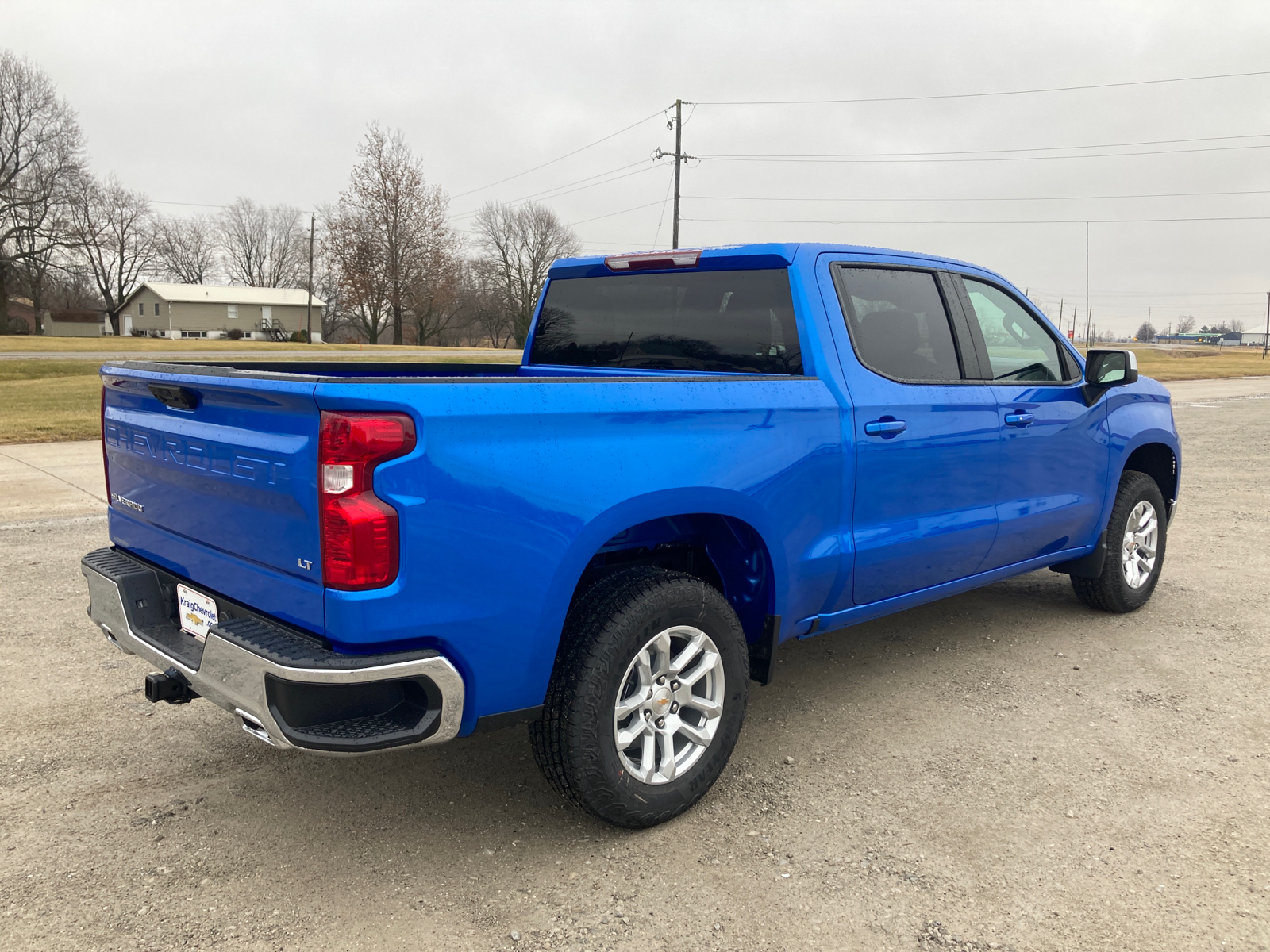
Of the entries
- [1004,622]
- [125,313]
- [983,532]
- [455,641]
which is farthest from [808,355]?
[125,313]

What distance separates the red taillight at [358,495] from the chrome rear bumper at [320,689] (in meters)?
0.22

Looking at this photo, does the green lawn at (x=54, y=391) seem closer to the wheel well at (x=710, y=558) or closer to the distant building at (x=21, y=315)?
the wheel well at (x=710, y=558)

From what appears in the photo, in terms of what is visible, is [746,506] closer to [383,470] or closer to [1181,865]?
[383,470]

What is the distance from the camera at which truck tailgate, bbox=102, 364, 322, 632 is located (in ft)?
8.03

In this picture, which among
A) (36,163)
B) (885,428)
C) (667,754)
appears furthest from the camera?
(36,163)

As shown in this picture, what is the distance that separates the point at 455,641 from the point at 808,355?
1.72 meters

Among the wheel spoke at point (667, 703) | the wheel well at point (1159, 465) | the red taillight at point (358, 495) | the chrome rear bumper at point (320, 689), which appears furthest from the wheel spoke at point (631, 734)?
the wheel well at point (1159, 465)

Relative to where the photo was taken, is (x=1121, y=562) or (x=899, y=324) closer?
(x=899, y=324)

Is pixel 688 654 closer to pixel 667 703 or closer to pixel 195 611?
pixel 667 703

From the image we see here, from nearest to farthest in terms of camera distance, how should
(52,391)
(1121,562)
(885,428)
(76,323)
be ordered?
(885,428) < (1121,562) < (52,391) < (76,323)

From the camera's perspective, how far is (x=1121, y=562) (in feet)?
17.3

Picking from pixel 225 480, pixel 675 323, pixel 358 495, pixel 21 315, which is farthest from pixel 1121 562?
pixel 21 315

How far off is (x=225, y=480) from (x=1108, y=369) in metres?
4.05

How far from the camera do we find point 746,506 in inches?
125
